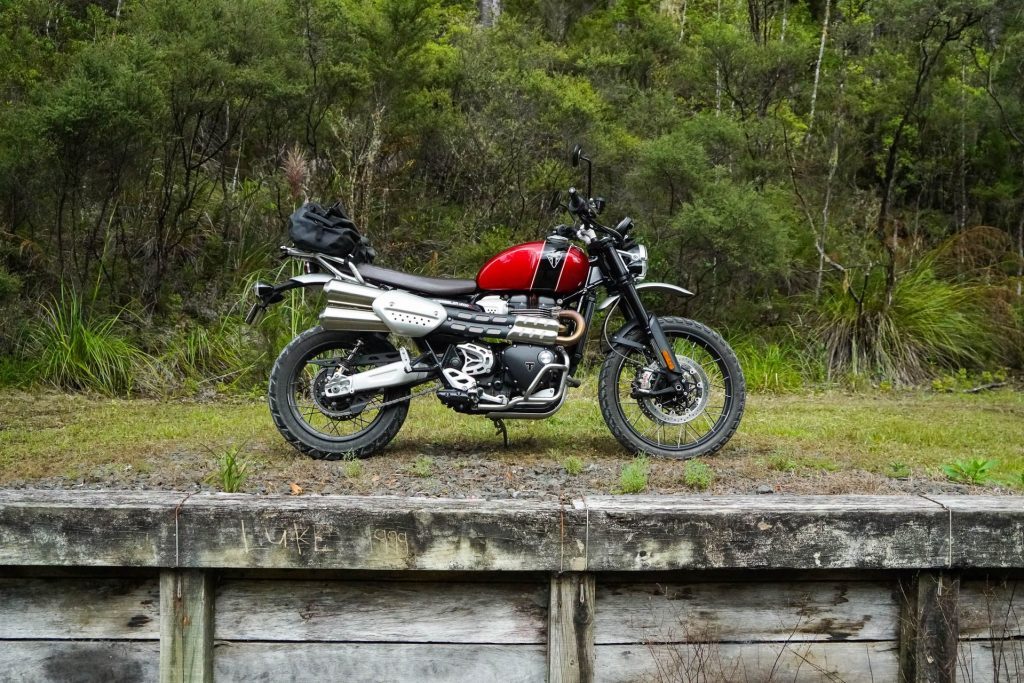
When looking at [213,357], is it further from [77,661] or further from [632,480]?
[77,661]

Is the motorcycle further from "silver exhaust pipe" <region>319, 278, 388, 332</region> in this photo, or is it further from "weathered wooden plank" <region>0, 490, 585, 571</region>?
"weathered wooden plank" <region>0, 490, 585, 571</region>

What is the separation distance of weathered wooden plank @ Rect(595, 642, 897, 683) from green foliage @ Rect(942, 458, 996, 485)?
1.40 metres

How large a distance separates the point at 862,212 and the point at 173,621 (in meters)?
10.2

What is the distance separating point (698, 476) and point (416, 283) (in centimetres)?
166

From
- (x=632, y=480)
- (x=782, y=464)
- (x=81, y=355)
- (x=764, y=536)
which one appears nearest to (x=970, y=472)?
(x=782, y=464)

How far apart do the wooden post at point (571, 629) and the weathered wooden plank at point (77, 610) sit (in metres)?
1.33

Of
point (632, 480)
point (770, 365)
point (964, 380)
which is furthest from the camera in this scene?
point (964, 380)

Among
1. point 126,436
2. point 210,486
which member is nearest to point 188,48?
point 126,436

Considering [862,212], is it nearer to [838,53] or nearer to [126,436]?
[838,53]

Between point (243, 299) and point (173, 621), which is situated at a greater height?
point (243, 299)

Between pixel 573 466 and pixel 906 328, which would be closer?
pixel 573 466

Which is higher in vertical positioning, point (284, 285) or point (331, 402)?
point (284, 285)

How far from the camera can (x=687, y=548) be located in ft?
11.5

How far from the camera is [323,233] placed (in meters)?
5.10
